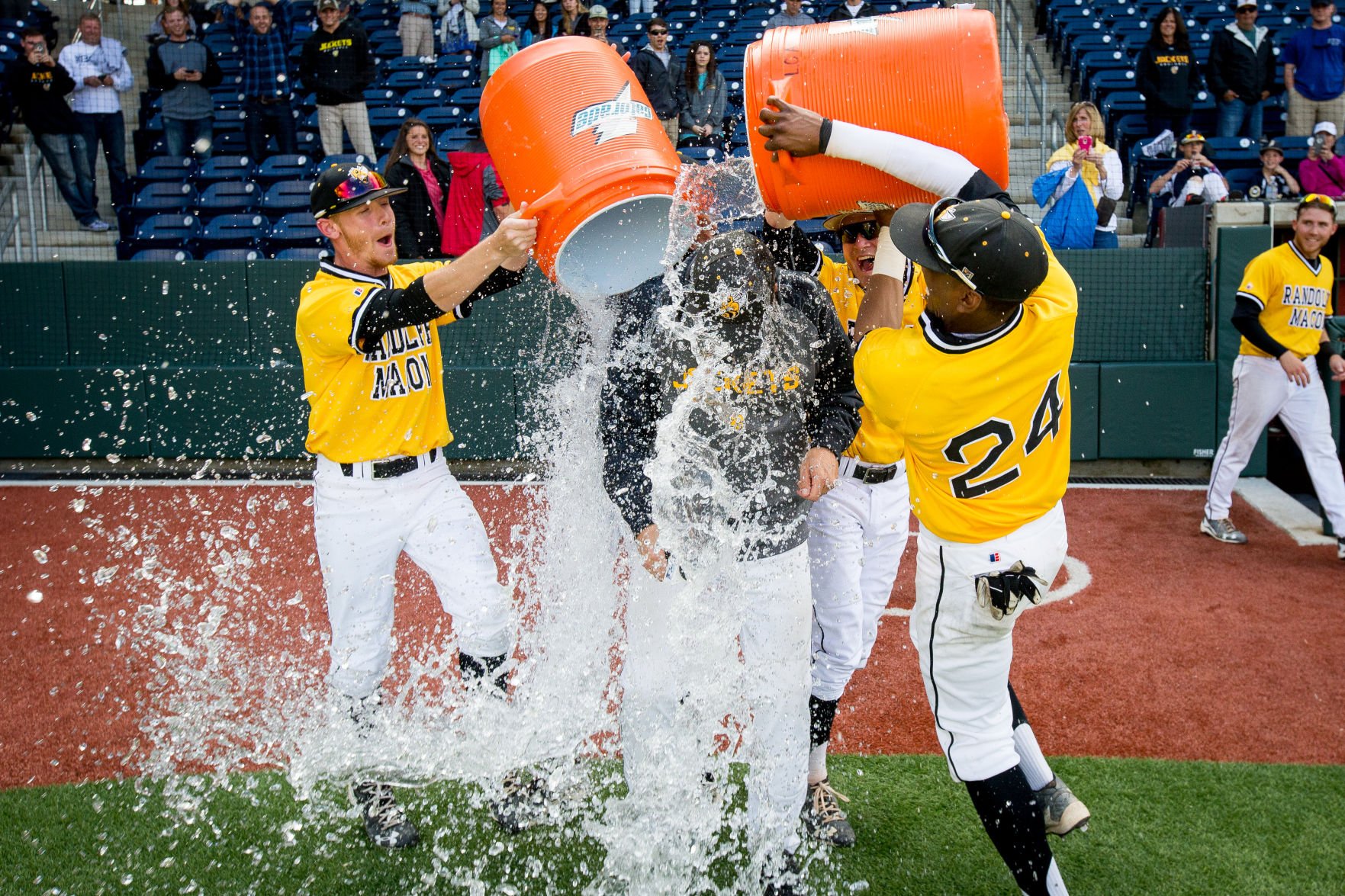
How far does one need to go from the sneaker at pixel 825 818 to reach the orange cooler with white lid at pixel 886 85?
1969mm

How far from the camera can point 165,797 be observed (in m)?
3.93

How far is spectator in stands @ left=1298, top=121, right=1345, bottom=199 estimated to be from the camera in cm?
992

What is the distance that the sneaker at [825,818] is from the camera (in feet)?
11.8

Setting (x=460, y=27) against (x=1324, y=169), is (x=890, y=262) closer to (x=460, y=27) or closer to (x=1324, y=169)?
(x=1324, y=169)

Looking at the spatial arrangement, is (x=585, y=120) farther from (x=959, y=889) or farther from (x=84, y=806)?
(x=84, y=806)

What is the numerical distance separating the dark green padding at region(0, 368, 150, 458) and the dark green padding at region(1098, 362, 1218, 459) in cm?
788

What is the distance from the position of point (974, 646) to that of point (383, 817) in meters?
2.01

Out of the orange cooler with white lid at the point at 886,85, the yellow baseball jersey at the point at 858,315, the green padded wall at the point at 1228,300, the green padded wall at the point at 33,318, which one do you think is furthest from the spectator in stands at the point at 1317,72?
the green padded wall at the point at 33,318

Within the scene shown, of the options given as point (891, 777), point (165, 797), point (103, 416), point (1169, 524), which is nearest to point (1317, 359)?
point (1169, 524)

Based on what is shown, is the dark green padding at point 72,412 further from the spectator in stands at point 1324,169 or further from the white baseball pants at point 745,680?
the spectator in stands at point 1324,169

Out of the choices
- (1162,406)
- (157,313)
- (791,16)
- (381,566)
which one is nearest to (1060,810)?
(381,566)

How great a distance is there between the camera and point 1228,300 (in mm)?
8914

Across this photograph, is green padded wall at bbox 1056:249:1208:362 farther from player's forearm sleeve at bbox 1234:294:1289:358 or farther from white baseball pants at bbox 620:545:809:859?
white baseball pants at bbox 620:545:809:859

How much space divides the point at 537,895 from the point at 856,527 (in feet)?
4.96
